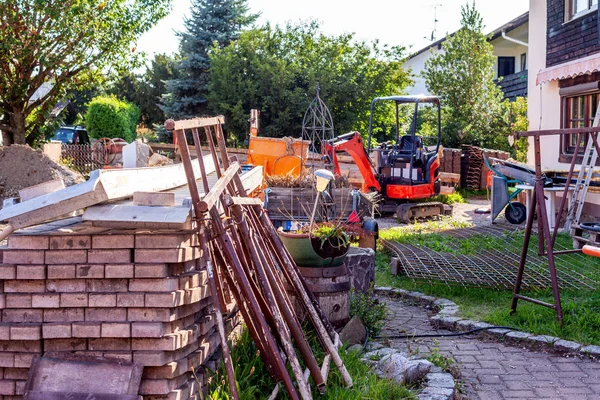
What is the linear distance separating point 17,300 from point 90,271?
445mm

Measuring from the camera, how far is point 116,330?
4.04m

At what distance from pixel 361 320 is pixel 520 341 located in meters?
1.49

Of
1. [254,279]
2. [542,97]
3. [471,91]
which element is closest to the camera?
[254,279]

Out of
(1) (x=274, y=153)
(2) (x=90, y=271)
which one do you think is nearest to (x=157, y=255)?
(2) (x=90, y=271)

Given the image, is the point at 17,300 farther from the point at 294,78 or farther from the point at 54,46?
the point at 294,78

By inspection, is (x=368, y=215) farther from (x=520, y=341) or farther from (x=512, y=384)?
(x=512, y=384)

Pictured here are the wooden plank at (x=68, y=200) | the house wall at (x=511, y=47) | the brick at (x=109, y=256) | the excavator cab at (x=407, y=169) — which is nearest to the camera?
the wooden plank at (x=68, y=200)

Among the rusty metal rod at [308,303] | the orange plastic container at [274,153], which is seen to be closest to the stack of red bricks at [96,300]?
the rusty metal rod at [308,303]

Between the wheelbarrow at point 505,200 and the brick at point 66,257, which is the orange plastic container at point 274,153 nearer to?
the wheelbarrow at point 505,200

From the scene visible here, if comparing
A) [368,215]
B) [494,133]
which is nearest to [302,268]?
[368,215]

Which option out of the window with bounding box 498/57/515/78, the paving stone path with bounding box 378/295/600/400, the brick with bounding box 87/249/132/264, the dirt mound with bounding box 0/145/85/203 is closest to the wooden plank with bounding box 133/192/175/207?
the brick with bounding box 87/249/132/264

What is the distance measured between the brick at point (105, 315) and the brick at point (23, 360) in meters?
0.40

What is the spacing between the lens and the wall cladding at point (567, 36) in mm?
14672

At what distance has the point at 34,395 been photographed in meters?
4.04
